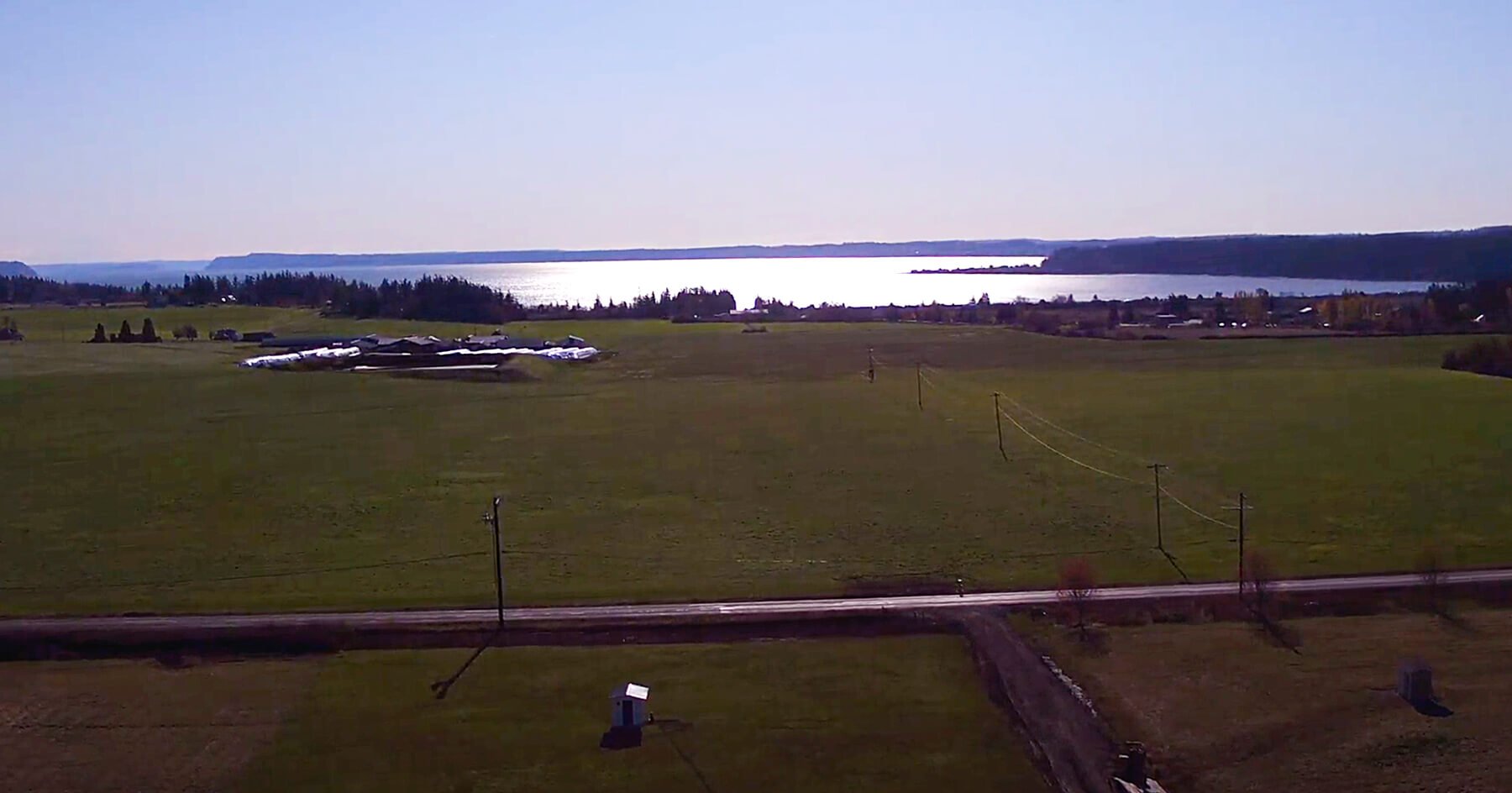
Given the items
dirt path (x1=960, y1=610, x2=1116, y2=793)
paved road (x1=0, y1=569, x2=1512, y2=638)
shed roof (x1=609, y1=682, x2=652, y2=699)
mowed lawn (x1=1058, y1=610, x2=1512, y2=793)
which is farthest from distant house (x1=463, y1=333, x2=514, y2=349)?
shed roof (x1=609, y1=682, x2=652, y2=699)

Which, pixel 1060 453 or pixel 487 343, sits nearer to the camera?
pixel 1060 453

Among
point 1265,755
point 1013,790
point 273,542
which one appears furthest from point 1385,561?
point 273,542

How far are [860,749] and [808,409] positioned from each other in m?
37.0

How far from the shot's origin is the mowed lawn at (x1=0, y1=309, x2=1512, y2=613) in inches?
1126

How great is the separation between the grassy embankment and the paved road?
1510 millimetres

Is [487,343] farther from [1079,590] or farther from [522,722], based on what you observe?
[522,722]

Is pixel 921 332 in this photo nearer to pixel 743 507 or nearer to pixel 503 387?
pixel 503 387

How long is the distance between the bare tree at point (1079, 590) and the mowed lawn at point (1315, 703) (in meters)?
0.74

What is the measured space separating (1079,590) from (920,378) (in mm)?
40127

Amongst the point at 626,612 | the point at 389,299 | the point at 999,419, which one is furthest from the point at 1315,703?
the point at 389,299


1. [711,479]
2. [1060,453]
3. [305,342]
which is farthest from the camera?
[305,342]

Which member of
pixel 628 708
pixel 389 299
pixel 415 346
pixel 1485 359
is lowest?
pixel 628 708

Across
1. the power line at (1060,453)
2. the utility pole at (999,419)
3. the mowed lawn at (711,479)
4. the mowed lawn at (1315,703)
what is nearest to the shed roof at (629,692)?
the mowed lawn at (711,479)

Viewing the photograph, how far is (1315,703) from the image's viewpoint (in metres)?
19.6
